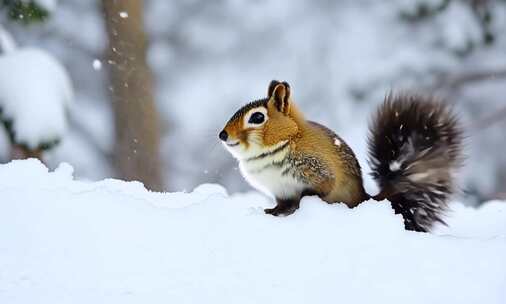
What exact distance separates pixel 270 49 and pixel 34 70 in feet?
15.5

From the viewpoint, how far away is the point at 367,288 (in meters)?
2.29

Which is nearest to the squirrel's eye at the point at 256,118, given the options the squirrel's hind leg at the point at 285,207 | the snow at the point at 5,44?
the squirrel's hind leg at the point at 285,207

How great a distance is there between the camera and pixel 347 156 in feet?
10.8

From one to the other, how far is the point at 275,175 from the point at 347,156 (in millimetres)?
328

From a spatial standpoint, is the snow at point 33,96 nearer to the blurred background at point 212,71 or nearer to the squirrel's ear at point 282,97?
the blurred background at point 212,71

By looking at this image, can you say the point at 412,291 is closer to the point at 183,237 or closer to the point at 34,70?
the point at 183,237

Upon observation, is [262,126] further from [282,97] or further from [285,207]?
[285,207]

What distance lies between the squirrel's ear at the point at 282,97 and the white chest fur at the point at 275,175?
0.61ft

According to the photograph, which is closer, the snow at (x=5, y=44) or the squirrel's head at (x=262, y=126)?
the squirrel's head at (x=262, y=126)

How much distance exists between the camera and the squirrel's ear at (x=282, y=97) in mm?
3277

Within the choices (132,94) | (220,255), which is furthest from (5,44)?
(220,255)

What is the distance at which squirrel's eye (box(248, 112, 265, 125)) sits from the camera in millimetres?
3238

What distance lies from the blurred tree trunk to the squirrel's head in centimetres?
367

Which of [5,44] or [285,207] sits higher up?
Answer: [5,44]
